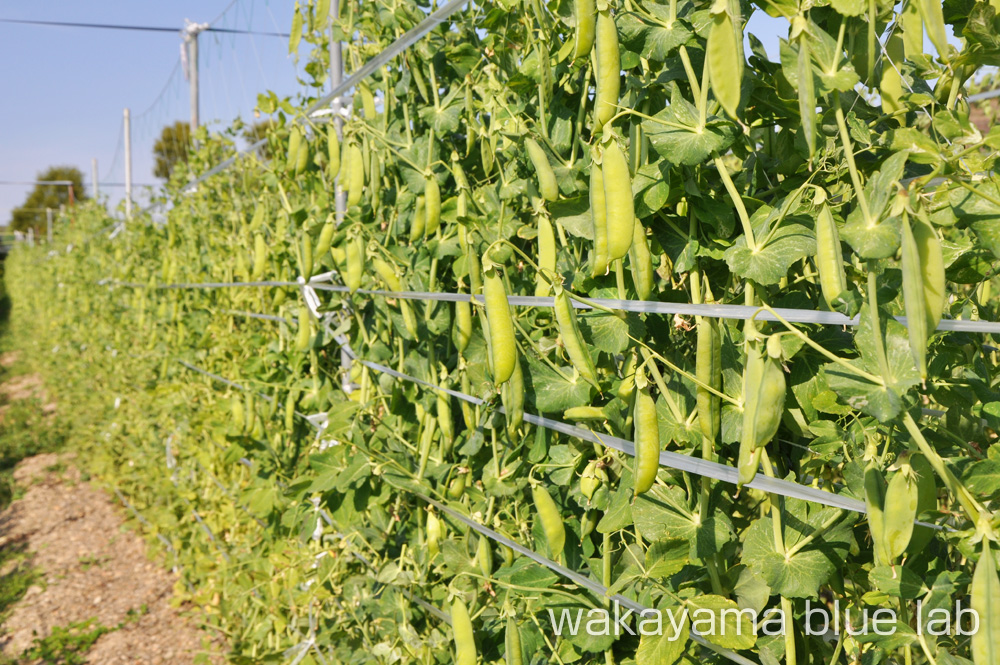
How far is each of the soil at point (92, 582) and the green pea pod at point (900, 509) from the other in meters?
2.95

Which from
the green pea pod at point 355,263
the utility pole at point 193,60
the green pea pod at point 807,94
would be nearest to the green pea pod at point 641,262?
the green pea pod at point 807,94

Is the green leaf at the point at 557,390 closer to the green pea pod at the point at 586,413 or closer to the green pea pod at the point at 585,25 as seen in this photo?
the green pea pod at the point at 586,413

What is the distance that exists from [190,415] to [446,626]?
2.55 metres

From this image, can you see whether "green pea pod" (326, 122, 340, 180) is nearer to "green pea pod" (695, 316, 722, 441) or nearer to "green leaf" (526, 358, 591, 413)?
"green leaf" (526, 358, 591, 413)

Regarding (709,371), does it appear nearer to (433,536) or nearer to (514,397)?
(514,397)

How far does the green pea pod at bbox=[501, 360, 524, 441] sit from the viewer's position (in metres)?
1.31

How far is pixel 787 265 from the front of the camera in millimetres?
928

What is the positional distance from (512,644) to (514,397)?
49 centimetres

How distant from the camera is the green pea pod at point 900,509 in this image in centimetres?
77

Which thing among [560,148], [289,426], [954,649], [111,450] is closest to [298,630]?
[289,426]

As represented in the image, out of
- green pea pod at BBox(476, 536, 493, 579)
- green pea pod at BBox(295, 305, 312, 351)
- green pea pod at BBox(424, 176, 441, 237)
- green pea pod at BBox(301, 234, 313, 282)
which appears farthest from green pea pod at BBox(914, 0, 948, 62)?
green pea pod at BBox(295, 305, 312, 351)

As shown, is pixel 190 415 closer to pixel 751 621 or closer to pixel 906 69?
pixel 751 621

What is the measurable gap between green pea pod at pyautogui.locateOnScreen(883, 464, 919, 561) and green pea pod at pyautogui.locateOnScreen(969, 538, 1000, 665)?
77 millimetres

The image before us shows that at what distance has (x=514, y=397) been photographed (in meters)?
1.33
